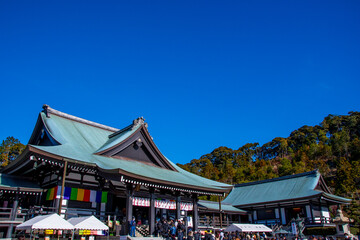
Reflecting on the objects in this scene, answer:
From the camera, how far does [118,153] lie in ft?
78.9

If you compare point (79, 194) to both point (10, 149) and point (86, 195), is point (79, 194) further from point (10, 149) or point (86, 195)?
point (10, 149)

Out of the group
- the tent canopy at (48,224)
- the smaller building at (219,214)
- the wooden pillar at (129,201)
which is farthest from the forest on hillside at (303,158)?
the tent canopy at (48,224)

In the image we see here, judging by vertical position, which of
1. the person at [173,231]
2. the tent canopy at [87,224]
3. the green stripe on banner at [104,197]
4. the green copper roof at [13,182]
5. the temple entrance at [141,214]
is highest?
the green copper roof at [13,182]

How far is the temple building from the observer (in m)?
17.8

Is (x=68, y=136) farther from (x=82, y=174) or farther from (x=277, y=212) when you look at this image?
(x=277, y=212)

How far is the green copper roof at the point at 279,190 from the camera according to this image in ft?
113

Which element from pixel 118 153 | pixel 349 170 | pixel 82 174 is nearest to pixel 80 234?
pixel 82 174

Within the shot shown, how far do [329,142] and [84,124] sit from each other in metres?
85.4

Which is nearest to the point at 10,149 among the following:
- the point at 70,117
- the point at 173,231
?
the point at 70,117

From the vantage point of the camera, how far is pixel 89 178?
812 inches

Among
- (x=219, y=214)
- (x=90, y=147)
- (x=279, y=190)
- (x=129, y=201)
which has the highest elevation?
(x=90, y=147)

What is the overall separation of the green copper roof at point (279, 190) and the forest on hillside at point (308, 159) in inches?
264

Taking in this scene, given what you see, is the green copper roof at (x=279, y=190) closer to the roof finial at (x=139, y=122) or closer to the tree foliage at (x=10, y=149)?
the roof finial at (x=139, y=122)

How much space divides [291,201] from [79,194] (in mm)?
24673
